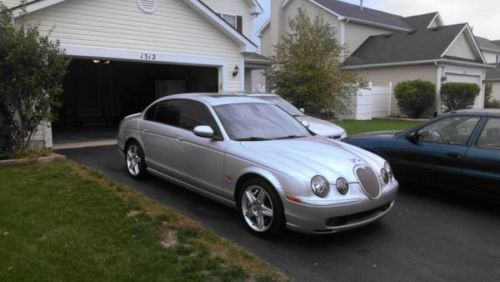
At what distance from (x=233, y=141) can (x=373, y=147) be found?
120 inches

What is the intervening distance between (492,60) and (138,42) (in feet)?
147

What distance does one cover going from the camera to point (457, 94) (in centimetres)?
2192

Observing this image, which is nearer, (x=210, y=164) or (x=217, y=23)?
(x=210, y=164)

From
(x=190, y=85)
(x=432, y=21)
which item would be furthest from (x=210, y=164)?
(x=432, y=21)

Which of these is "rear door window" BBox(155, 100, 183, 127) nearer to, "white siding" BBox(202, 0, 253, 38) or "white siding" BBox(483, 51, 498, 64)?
"white siding" BBox(202, 0, 253, 38)

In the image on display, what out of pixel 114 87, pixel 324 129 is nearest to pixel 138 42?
pixel 324 129

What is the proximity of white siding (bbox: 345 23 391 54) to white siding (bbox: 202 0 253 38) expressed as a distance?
9.77 m

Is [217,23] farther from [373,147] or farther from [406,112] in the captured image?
[406,112]

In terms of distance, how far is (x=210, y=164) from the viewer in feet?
17.8

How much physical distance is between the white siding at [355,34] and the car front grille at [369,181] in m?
23.8

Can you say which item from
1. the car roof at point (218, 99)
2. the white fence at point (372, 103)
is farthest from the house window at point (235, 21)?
the car roof at point (218, 99)

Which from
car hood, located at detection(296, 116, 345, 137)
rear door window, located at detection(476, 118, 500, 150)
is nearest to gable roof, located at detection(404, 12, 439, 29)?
car hood, located at detection(296, 116, 345, 137)

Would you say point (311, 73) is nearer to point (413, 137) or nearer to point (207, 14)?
point (207, 14)

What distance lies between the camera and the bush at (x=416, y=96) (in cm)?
Answer: 2178
